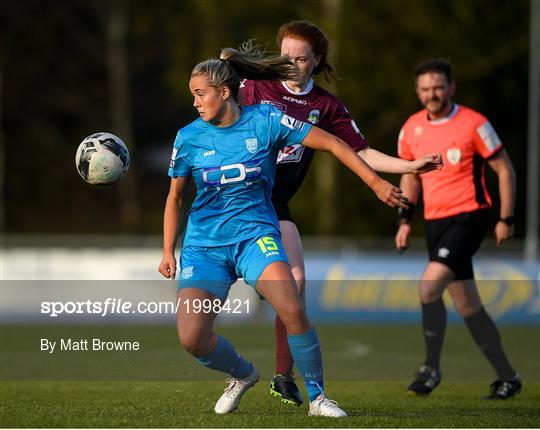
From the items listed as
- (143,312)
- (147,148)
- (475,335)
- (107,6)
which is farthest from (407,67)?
(143,312)

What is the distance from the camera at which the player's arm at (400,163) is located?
7141mm

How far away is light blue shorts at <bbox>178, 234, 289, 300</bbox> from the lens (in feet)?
24.2

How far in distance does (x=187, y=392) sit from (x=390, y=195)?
8.72ft

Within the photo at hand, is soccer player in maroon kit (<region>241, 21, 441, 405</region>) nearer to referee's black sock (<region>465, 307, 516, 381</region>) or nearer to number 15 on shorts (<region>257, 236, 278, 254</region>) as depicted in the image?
number 15 on shorts (<region>257, 236, 278, 254</region>)

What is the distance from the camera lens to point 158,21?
1615 inches

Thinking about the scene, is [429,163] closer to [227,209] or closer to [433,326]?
[227,209]

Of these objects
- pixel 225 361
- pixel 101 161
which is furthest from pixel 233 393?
pixel 101 161

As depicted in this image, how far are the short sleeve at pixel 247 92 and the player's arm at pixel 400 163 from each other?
842 mm

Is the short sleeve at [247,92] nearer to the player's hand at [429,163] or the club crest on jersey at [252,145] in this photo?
the club crest on jersey at [252,145]

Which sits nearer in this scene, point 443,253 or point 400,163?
point 400,163

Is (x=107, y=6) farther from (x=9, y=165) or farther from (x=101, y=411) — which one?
(x=101, y=411)

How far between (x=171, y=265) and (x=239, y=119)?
37.4 inches

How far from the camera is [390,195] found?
7074mm

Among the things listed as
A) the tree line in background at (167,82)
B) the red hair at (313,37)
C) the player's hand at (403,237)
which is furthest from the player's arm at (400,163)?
the tree line in background at (167,82)
